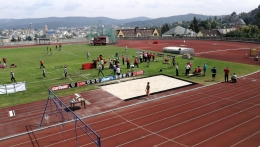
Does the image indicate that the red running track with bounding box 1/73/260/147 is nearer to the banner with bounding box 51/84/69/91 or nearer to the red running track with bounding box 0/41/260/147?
the red running track with bounding box 0/41/260/147

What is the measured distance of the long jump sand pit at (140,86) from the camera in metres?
22.7

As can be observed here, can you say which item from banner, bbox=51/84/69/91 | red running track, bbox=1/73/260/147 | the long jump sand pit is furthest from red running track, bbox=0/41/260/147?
banner, bbox=51/84/69/91

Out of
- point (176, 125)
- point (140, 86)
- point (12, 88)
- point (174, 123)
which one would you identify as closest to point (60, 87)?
point (12, 88)

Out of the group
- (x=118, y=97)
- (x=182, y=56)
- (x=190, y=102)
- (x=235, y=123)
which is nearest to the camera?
(x=235, y=123)

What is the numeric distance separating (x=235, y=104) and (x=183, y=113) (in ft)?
16.1

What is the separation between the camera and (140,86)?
→ 25.1 meters

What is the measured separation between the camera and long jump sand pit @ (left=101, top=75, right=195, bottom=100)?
894 inches

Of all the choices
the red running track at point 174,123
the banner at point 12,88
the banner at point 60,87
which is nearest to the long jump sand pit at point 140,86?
the red running track at point 174,123

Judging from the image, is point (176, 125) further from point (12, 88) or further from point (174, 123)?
point (12, 88)

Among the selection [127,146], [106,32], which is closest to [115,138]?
[127,146]

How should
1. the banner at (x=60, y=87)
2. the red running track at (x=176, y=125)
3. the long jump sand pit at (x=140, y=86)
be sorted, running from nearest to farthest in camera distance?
1. the red running track at (x=176, y=125)
2. the long jump sand pit at (x=140, y=86)
3. the banner at (x=60, y=87)

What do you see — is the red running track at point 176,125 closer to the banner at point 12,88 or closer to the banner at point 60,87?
the banner at point 60,87

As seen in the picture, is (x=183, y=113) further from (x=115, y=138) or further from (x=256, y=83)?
(x=256, y=83)

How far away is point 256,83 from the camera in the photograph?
2495cm
